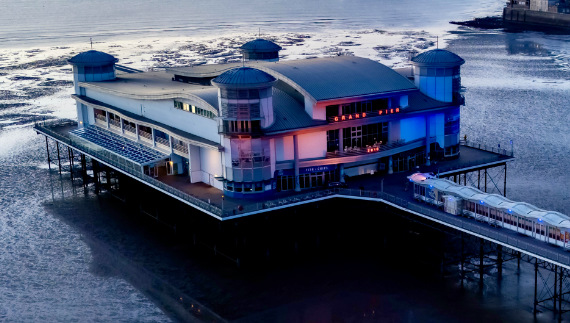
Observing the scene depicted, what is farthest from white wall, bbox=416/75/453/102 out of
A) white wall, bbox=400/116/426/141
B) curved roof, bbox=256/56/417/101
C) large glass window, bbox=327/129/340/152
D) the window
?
the window

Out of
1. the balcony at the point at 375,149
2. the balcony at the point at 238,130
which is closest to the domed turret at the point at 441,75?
the balcony at the point at 375,149

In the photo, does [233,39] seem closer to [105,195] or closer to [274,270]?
[105,195]

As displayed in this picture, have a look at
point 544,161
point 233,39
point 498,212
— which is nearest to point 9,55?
point 233,39

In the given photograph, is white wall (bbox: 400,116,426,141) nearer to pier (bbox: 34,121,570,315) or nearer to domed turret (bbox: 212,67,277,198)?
pier (bbox: 34,121,570,315)

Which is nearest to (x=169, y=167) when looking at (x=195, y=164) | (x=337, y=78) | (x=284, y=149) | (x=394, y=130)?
(x=195, y=164)

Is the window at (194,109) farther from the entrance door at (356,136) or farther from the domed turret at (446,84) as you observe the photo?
the domed turret at (446,84)

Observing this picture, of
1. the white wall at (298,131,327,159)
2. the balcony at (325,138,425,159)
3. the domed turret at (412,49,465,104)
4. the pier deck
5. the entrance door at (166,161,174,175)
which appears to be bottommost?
the pier deck
